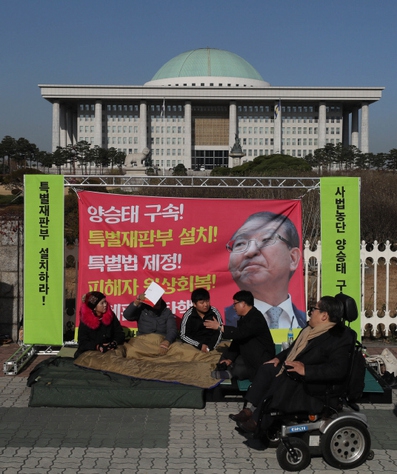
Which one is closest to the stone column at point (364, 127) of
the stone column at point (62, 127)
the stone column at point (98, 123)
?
the stone column at point (98, 123)

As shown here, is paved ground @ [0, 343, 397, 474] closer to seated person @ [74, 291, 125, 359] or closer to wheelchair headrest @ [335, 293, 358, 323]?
seated person @ [74, 291, 125, 359]

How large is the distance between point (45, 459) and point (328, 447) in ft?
7.34

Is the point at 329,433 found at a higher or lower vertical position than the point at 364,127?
lower

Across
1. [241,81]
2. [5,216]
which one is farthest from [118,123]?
[5,216]

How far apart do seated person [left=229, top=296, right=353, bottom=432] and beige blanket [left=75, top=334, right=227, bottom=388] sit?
167 centimetres

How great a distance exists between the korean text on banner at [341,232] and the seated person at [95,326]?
3235 millimetres

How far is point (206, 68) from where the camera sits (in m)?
120

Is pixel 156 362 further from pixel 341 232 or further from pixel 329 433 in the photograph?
pixel 341 232

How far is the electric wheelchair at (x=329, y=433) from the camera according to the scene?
5.34 meters

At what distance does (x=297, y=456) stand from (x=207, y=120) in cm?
11020

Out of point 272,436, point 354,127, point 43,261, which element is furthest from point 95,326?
point 354,127

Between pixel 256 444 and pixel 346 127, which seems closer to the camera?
pixel 256 444

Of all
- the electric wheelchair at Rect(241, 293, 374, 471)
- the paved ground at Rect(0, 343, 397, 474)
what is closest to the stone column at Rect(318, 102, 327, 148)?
the paved ground at Rect(0, 343, 397, 474)

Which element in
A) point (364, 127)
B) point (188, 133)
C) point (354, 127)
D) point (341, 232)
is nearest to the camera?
point (341, 232)
